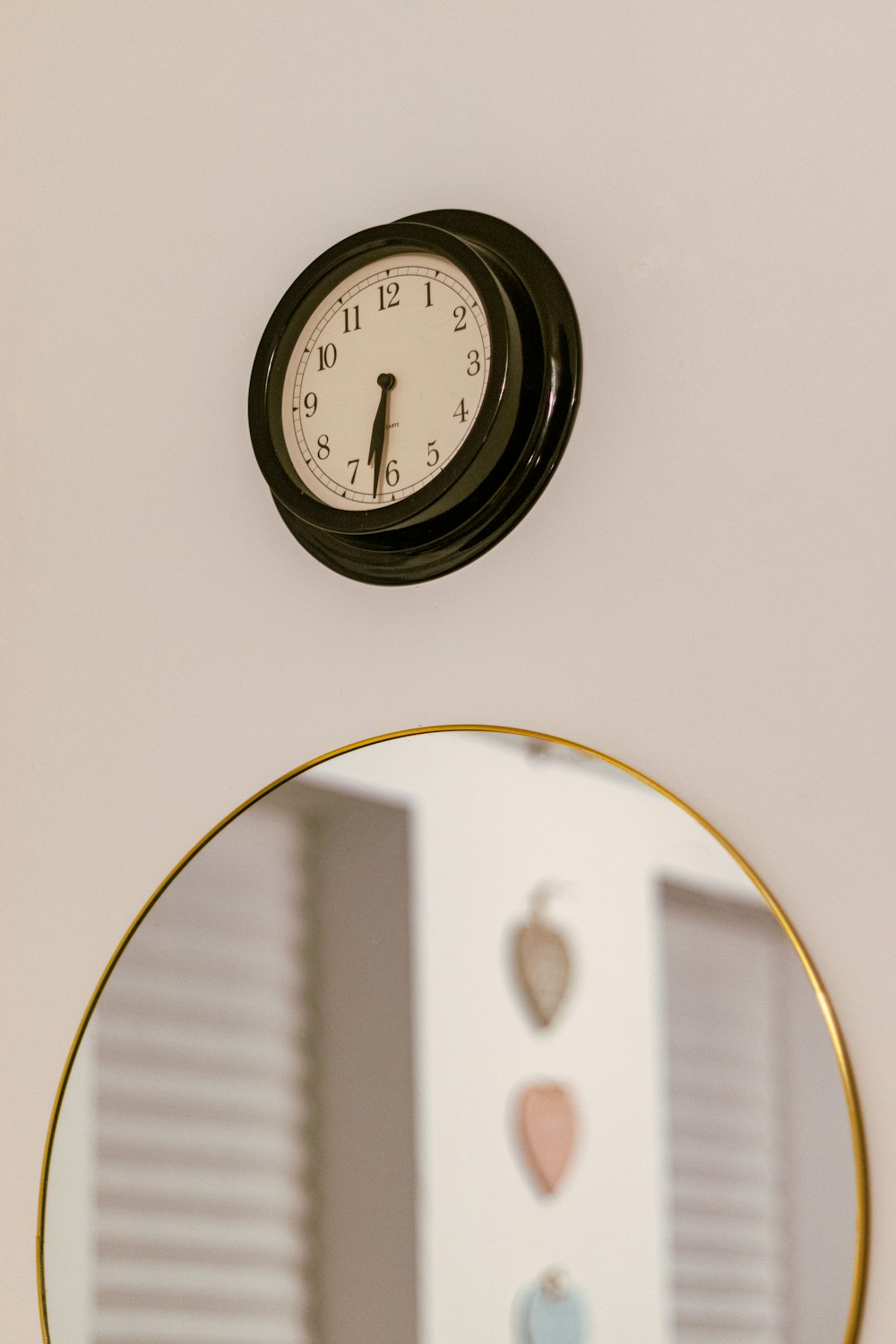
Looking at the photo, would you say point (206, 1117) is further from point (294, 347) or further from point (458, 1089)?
point (294, 347)

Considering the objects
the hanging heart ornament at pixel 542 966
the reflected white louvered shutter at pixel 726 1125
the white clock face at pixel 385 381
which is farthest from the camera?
the white clock face at pixel 385 381

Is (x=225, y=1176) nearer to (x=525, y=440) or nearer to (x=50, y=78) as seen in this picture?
(x=525, y=440)

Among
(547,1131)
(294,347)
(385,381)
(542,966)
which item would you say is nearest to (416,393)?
(385,381)

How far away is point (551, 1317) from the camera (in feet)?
3.22

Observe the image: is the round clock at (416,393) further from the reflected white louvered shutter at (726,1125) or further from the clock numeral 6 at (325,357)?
the reflected white louvered shutter at (726,1125)

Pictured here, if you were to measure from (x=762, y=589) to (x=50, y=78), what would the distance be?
1001 mm

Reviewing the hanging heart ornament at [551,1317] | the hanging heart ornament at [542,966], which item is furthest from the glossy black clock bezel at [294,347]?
the hanging heart ornament at [551,1317]

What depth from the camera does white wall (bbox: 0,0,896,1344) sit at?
1008mm

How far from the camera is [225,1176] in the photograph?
115 centimetres

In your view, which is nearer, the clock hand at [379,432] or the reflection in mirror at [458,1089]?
the reflection in mirror at [458,1089]

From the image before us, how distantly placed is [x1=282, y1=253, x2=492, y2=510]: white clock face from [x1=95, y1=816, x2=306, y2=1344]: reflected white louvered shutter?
1.03ft

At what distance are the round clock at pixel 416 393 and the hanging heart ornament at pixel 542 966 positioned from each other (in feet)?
1.03

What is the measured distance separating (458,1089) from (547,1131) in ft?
0.25

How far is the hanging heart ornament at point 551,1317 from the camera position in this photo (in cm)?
97
